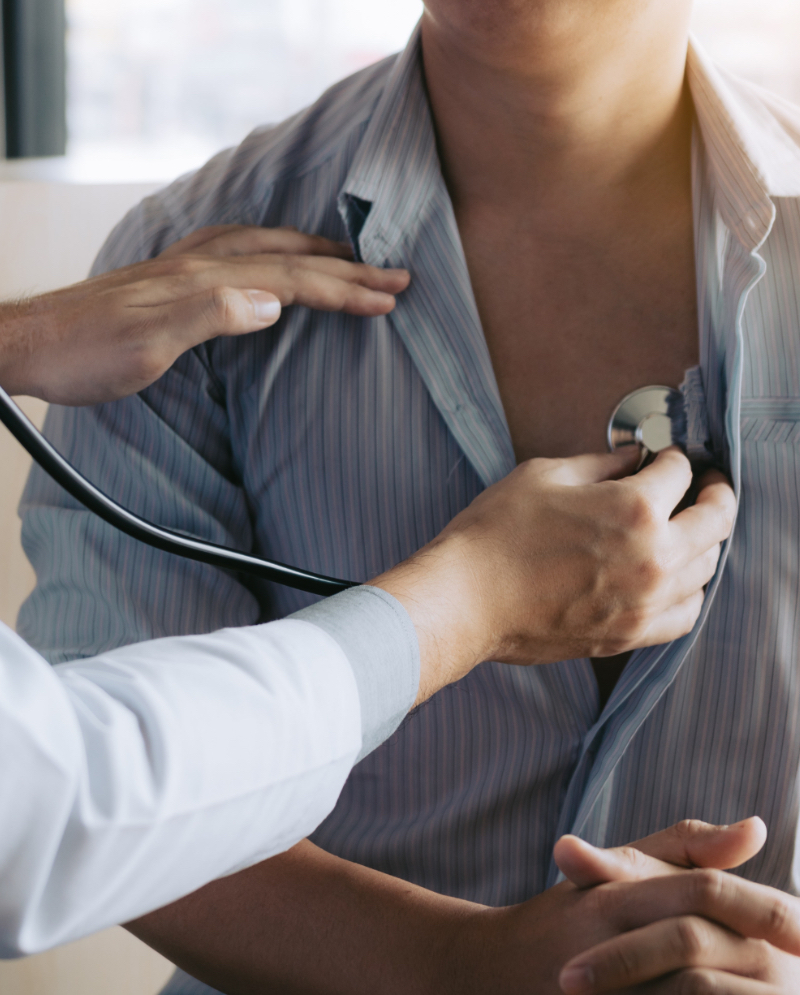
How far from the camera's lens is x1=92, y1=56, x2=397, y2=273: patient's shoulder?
945 mm

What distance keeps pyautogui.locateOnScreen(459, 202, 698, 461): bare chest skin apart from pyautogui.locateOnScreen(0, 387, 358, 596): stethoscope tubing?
0.91 feet

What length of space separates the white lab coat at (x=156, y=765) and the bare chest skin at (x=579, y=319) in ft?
1.40

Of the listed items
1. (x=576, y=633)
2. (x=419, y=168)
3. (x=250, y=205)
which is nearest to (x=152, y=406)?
(x=250, y=205)

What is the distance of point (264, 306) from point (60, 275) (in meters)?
0.80

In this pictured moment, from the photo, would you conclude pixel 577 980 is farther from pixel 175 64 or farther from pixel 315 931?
pixel 175 64

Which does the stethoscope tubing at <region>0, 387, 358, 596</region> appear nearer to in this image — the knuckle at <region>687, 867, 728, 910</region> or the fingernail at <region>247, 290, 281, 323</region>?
the fingernail at <region>247, 290, 281, 323</region>

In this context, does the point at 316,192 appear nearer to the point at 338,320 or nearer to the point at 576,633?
the point at 338,320

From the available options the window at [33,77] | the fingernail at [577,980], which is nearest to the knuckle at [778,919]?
the fingernail at [577,980]

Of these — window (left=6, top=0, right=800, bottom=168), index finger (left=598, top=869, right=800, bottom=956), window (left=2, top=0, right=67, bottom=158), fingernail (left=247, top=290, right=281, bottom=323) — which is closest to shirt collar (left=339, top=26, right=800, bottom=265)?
fingernail (left=247, top=290, right=281, bottom=323)

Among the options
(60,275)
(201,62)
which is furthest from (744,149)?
(201,62)

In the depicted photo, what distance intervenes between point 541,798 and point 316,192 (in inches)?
26.6

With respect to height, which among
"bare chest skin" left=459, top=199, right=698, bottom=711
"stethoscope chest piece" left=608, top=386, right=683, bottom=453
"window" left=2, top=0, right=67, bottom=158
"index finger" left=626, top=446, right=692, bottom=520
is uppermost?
"window" left=2, top=0, right=67, bottom=158

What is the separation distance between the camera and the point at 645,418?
2.75 feet

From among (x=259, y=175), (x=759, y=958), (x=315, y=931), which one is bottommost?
(x=315, y=931)
